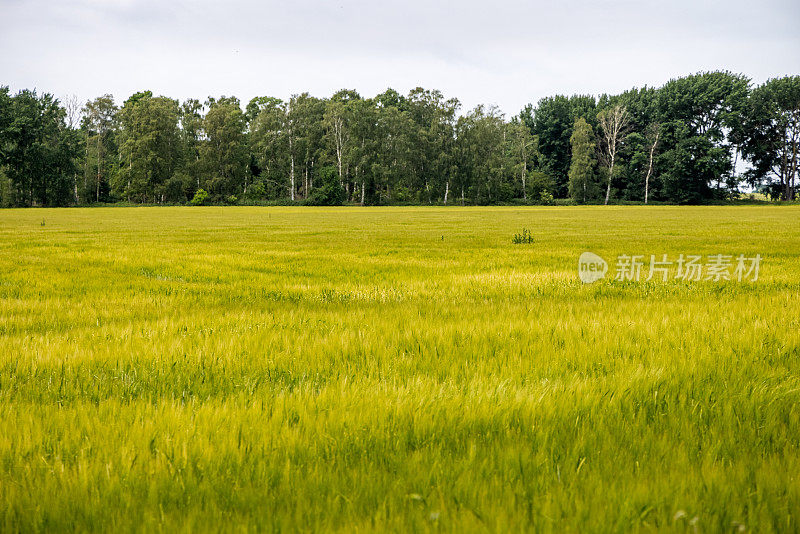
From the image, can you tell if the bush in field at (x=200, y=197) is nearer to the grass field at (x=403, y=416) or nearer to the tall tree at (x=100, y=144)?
the tall tree at (x=100, y=144)

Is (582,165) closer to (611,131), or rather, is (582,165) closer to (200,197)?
(611,131)

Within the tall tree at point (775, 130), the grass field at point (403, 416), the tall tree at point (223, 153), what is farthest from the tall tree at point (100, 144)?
the tall tree at point (775, 130)

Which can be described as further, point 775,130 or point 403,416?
point 775,130

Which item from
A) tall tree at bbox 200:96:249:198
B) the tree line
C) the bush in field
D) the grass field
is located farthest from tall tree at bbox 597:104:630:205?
the grass field

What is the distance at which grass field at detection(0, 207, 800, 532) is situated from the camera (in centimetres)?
168

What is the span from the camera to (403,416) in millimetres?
2424

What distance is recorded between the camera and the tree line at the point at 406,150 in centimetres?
7938

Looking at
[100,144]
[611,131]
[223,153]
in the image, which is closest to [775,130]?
[611,131]

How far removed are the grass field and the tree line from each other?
2867 inches

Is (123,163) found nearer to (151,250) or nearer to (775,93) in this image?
(151,250)

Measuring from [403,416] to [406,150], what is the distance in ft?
257

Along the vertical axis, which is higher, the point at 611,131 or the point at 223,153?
the point at 611,131

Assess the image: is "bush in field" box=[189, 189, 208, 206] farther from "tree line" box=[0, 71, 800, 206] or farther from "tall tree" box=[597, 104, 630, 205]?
"tall tree" box=[597, 104, 630, 205]

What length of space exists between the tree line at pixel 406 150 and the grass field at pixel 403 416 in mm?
72815
